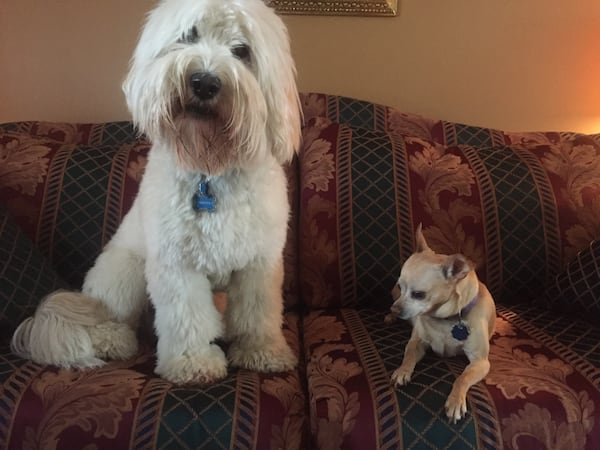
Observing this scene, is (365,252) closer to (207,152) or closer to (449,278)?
(449,278)

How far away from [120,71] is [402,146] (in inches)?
53.5

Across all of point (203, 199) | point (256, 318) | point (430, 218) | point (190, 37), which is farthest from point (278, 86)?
point (430, 218)

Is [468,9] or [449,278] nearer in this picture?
[449,278]

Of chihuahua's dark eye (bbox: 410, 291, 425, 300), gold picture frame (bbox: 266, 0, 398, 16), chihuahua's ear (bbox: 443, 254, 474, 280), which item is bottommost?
chihuahua's dark eye (bbox: 410, 291, 425, 300)

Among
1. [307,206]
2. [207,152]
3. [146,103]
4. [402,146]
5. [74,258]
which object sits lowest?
[74,258]

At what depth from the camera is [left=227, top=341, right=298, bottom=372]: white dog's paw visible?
5.60 feet

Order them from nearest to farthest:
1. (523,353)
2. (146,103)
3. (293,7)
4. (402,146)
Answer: (146,103)
(523,353)
(402,146)
(293,7)

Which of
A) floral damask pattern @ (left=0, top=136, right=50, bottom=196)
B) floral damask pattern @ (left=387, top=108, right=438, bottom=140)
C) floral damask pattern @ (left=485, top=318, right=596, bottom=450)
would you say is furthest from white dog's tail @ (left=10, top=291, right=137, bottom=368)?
→ floral damask pattern @ (left=387, top=108, right=438, bottom=140)

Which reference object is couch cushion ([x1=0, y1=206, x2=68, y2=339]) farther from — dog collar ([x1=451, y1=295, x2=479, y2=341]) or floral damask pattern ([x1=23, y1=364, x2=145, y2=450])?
dog collar ([x1=451, y1=295, x2=479, y2=341])

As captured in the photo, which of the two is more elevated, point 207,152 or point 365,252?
point 207,152

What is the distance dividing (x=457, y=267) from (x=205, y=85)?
2.96ft

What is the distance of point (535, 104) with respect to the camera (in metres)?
2.80

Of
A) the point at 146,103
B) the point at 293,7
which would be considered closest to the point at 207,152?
the point at 146,103

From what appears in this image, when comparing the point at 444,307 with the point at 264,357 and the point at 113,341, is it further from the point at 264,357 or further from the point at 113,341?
the point at 113,341
